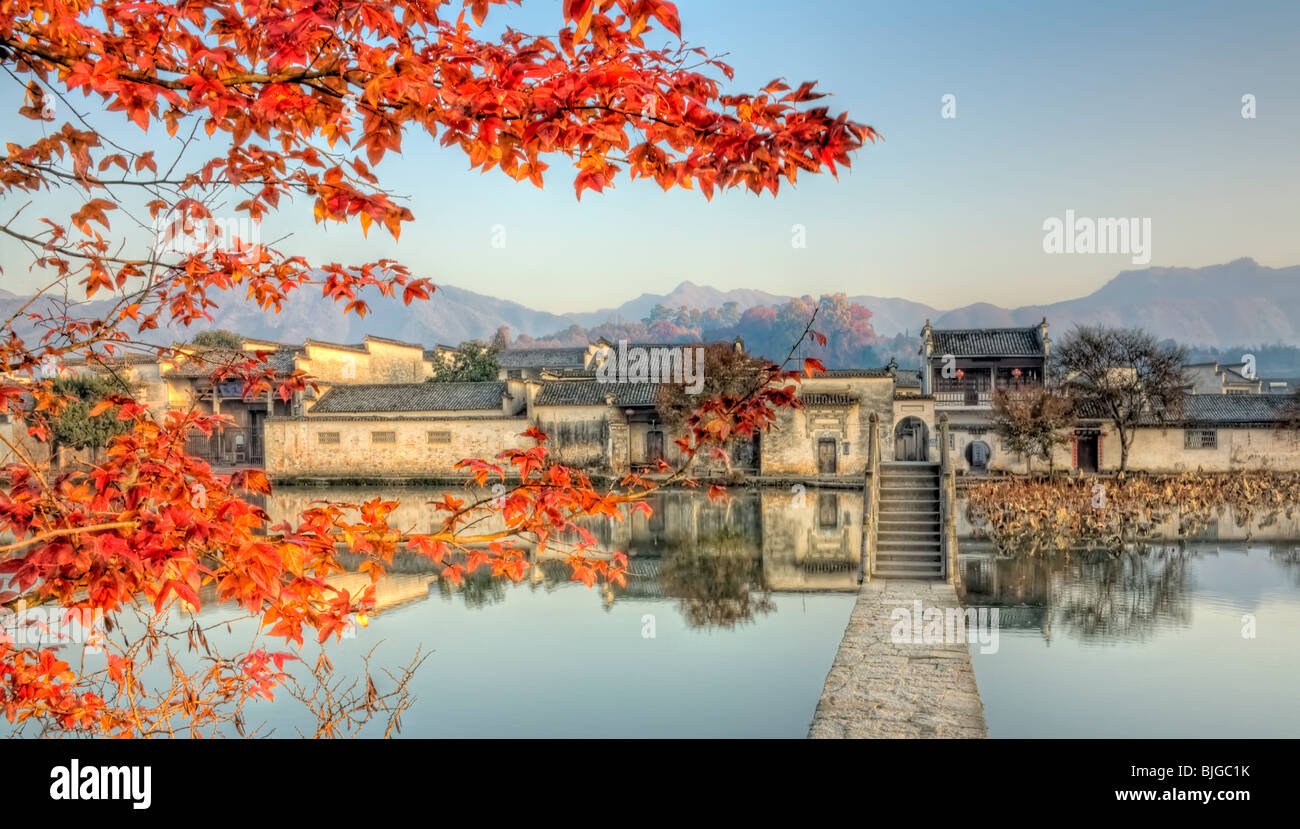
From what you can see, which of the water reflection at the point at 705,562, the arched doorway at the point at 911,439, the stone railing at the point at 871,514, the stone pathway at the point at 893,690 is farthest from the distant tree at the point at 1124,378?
the stone pathway at the point at 893,690

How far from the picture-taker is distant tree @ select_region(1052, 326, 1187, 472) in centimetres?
2972

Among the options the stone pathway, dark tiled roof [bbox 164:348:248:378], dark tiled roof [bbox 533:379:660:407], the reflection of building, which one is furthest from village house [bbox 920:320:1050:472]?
dark tiled roof [bbox 164:348:248:378]

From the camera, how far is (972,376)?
122ft

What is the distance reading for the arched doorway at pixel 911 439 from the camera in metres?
32.7

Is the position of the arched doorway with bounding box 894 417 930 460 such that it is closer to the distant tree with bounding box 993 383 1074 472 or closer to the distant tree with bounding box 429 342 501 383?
the distant tree with bounding box 993 383 1074 472

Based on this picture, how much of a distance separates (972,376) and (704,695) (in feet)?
105

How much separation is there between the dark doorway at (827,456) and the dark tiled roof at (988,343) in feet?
29.6

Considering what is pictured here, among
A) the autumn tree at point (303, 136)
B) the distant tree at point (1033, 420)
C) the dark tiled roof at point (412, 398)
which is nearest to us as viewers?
the autumn tree at point (303, 136)

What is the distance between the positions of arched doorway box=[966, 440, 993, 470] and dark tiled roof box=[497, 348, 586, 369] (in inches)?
862

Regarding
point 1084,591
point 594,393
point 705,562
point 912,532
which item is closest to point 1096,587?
point 1084,591

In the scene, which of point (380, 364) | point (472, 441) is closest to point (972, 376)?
point (472, 441)

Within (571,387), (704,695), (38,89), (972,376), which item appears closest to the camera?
(38,89)

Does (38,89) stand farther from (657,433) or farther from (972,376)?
(972,376)

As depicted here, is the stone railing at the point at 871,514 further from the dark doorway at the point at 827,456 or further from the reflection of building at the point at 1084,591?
the dark doorway at the point at 827,456
